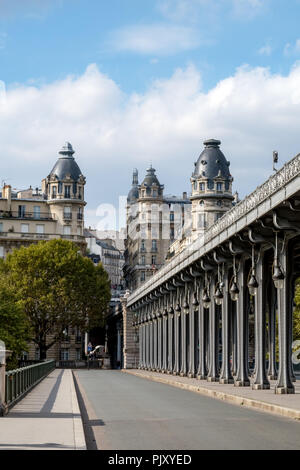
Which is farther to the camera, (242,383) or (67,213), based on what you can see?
(67,213)

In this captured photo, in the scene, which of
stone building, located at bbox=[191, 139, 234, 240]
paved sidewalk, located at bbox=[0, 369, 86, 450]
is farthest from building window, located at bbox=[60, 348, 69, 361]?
paved sidewalk, located at bbox=[0, 369, 86, 450]

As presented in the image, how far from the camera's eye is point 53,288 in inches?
4476

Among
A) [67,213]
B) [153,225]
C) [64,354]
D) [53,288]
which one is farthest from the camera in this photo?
[153,225]

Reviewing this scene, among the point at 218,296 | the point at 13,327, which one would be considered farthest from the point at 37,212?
the point at 218,296

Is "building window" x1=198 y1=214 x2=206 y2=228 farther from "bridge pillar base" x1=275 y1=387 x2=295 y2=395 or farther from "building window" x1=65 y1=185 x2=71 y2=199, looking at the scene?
"bridge pillar base" x1=275 y1=387 x2=295 y2=395

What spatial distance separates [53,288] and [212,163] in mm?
36342

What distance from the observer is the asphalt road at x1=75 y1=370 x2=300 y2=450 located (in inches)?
595

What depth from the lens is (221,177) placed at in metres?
136

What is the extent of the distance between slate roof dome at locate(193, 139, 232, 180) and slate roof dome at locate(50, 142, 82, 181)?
60.3 feet

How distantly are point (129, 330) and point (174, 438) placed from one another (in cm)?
10323

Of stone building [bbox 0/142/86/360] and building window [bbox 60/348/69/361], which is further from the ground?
stone building [bbox 0/142/86/360]

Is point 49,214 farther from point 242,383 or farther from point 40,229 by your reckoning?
point 242,383
